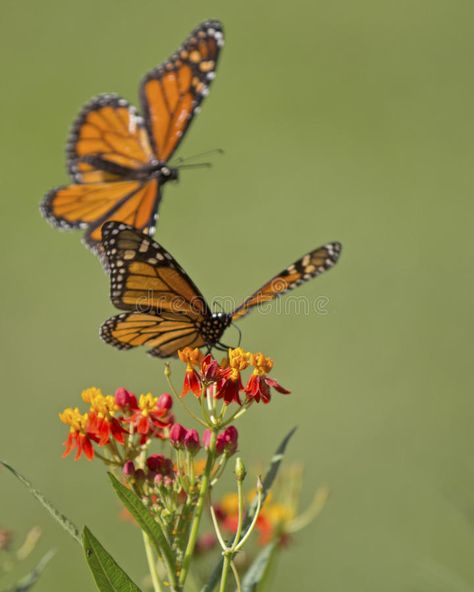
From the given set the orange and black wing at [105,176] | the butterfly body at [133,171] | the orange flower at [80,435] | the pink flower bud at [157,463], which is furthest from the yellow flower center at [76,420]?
the butterfly body at [133,171]

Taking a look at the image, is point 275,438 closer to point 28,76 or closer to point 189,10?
point 28,76

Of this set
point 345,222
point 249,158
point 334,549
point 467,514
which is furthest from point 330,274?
point 467,514

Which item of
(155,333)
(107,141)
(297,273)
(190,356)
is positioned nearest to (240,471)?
(190,356)

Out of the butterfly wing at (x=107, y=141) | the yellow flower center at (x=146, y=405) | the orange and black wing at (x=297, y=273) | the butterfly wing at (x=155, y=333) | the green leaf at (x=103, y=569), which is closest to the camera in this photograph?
the green leaf at (x=103, y=569)

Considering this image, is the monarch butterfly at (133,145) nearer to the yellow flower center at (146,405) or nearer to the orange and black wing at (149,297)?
the orange and black wing at (149,297)

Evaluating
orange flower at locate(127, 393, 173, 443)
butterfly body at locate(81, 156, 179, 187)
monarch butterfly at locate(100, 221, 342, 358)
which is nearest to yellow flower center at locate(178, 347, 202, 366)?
orange flower at locate(127, 393, 173, 443)

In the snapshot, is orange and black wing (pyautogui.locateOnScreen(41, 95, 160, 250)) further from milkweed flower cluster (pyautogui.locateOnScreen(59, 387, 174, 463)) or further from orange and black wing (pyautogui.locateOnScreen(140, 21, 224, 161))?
milkweed flower cluster (pyautogui.locateOnScreen(59, 387, 174, 463))
